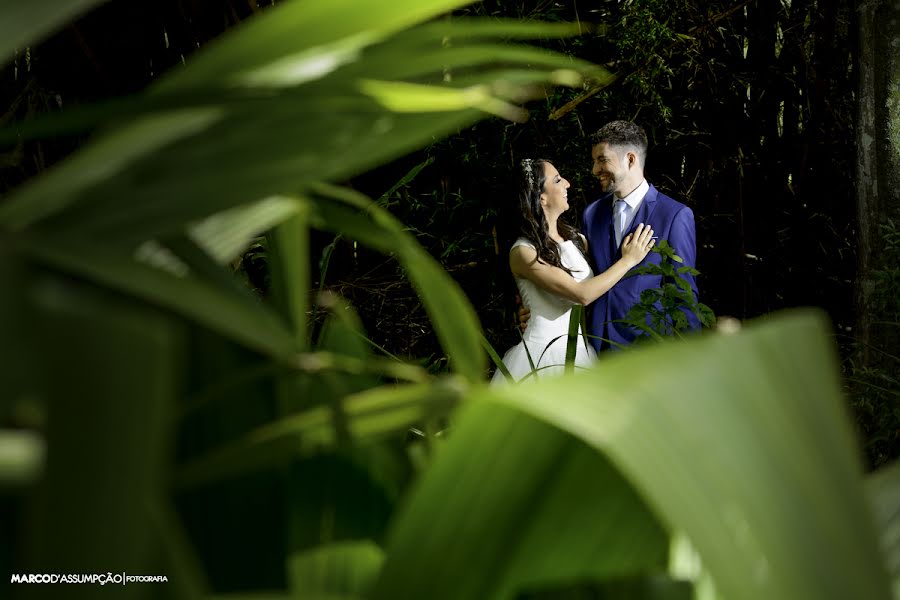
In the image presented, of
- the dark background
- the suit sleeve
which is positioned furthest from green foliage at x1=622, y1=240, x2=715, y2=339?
the dark background

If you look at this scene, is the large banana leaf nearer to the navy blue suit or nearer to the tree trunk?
the navy blue suit

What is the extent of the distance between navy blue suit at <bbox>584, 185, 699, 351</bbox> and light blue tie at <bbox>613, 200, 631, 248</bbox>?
2cm

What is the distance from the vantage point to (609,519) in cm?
22

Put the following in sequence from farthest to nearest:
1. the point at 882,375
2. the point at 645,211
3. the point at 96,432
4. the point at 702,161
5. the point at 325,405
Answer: the point at 702,161, the point at 645,211, the point at 882,375, the point at 325,405, the point at 96,432

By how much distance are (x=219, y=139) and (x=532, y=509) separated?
0.35 feet

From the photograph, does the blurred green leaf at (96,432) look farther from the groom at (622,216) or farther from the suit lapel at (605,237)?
the suit lapel at (605,237)

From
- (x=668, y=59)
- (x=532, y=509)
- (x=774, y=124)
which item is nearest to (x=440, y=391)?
(x=532, y=509)

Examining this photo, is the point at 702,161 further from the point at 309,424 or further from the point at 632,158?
the point at 309,424

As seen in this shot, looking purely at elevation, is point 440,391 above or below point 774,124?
above

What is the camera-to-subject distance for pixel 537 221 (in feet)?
10.0

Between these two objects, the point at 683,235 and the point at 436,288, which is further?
the point at 683,235

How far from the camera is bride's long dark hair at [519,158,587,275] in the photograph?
3000mm

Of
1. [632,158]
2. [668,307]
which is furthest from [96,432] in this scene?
[632,158]

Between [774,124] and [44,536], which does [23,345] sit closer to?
[44,536]
